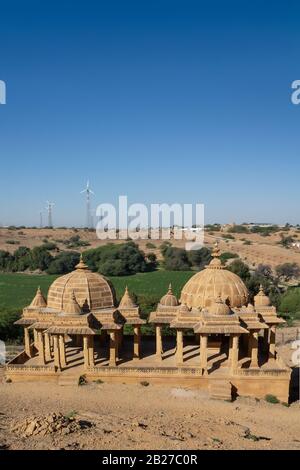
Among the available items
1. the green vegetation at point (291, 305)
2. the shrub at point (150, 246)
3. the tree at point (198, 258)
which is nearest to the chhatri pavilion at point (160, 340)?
the green vegetation at point (291, 305)

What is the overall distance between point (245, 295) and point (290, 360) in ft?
31.0

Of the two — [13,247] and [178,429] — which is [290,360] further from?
[13,247]

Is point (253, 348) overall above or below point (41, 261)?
above

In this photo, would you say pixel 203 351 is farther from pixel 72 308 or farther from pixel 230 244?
pixel 230 244

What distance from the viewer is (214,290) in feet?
66.5

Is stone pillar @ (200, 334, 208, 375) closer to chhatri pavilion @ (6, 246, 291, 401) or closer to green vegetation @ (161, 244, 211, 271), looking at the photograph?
chhatri pavilion @ (6, 246, 291, 401)

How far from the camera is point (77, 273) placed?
21.1m

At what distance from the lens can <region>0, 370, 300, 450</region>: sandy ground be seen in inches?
496

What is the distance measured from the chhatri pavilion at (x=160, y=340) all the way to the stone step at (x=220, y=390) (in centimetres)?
4

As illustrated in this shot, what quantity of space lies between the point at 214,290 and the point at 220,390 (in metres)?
4.78

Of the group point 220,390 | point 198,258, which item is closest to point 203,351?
point 220,390

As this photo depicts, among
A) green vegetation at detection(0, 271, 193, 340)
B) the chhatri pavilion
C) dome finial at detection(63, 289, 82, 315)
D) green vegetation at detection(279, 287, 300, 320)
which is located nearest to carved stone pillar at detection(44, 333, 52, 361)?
the chhatri pavilion

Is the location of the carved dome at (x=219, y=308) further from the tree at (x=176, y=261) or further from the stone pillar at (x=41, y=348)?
the tree at (x=176, y=261)

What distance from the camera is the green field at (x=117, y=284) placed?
5112 cm
